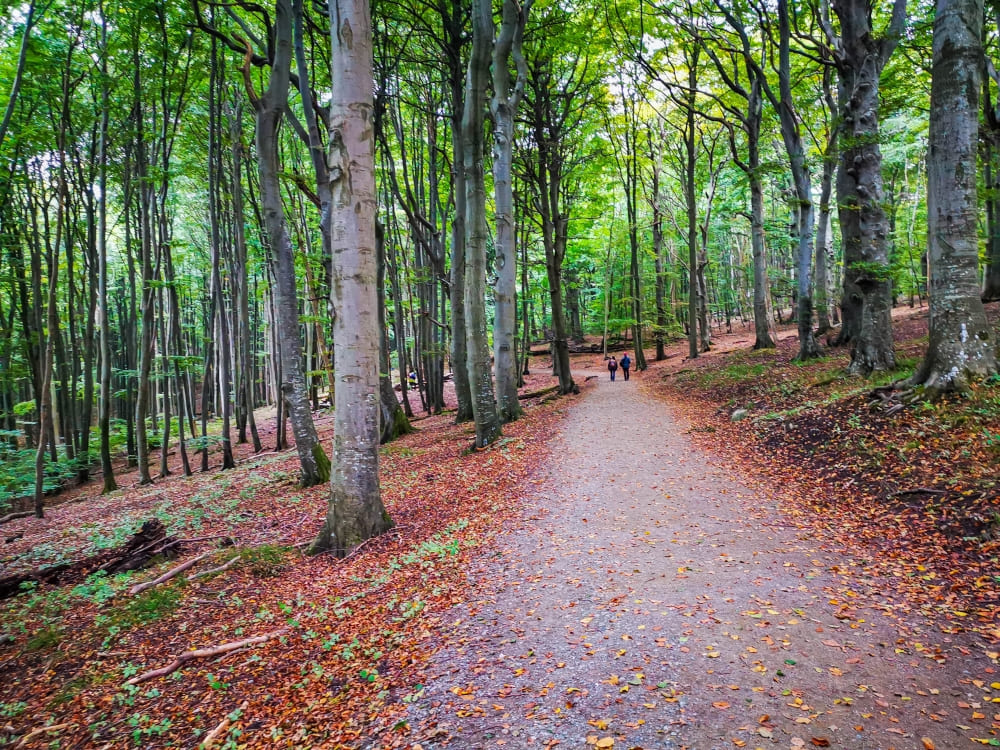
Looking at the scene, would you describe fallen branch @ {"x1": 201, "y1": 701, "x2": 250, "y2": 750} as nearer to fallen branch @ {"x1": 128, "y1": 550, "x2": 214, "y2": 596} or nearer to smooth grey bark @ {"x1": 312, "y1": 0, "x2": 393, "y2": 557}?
smooth grey bark @ {"x1": 312, "y1": 0, "x2": 393, "y2": 557}

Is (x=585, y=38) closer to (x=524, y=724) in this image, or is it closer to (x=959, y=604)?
(x=959, y=604)

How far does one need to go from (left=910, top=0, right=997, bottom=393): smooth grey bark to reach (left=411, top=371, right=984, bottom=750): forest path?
11.4 feet

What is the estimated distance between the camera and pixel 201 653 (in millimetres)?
4035

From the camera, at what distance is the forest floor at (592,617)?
9.50 feet

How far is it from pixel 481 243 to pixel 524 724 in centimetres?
971

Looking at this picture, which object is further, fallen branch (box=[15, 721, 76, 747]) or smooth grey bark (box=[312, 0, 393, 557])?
smooth grey bark (box=[312, 0, 393, 557])

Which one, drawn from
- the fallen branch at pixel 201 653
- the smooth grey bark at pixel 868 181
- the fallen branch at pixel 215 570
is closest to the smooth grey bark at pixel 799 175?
the smooth grey bark at pixel 868 181

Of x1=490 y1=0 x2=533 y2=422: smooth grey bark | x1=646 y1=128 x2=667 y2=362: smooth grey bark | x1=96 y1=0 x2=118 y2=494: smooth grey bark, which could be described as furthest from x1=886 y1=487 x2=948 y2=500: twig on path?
x1=646 y1=128 x2=667 y2=362: smooth grey bark

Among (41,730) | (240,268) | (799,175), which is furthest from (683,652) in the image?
(240,268)

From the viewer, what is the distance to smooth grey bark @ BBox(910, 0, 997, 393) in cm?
658

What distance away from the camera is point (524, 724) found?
2.84 m

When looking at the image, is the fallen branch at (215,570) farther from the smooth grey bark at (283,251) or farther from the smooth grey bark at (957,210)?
the smooth grey bark at (957,210)

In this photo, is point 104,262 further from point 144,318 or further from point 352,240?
point 352,240

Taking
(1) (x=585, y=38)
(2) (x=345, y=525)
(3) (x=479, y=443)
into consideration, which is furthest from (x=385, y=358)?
(1) (x=585, y=38)
